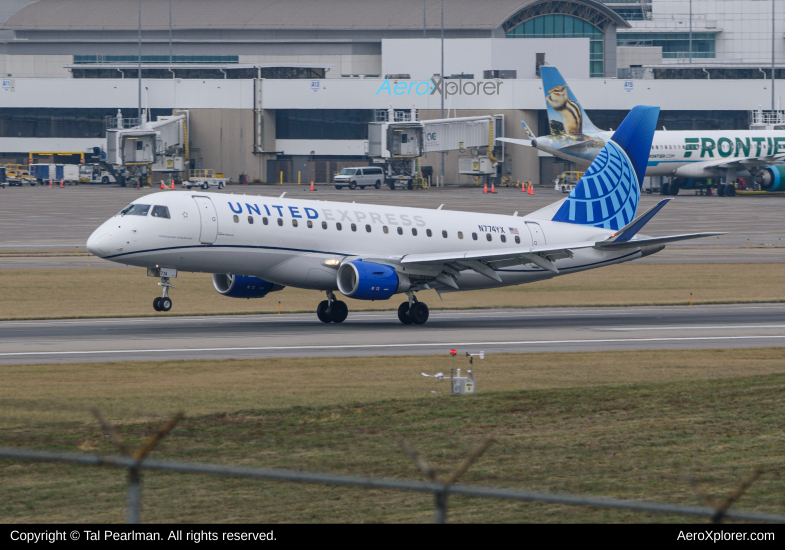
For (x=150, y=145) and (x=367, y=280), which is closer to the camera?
(x=367, y=280)

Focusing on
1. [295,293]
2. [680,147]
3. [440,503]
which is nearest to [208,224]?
[295,293]

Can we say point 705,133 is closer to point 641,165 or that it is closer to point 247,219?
point 641,165

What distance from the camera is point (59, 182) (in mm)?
145625

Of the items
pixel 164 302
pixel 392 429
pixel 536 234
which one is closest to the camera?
pixel 392 429

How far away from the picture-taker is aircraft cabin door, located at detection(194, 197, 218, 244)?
37.3m

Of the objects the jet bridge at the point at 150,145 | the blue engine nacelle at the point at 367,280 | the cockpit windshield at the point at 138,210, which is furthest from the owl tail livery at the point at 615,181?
the jet bridge at the point at 150,145

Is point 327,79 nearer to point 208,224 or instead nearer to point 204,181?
point 204,181

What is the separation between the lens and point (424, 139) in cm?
13788

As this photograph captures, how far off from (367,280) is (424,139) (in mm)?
101788

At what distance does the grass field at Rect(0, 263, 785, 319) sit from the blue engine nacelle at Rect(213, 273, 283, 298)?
3937 millimetres

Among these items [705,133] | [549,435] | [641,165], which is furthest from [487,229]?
[705,133]

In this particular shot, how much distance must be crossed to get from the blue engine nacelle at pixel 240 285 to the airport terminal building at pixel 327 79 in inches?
4220

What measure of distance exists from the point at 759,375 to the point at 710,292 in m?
25.1

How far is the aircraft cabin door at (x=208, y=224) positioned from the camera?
37344mm
